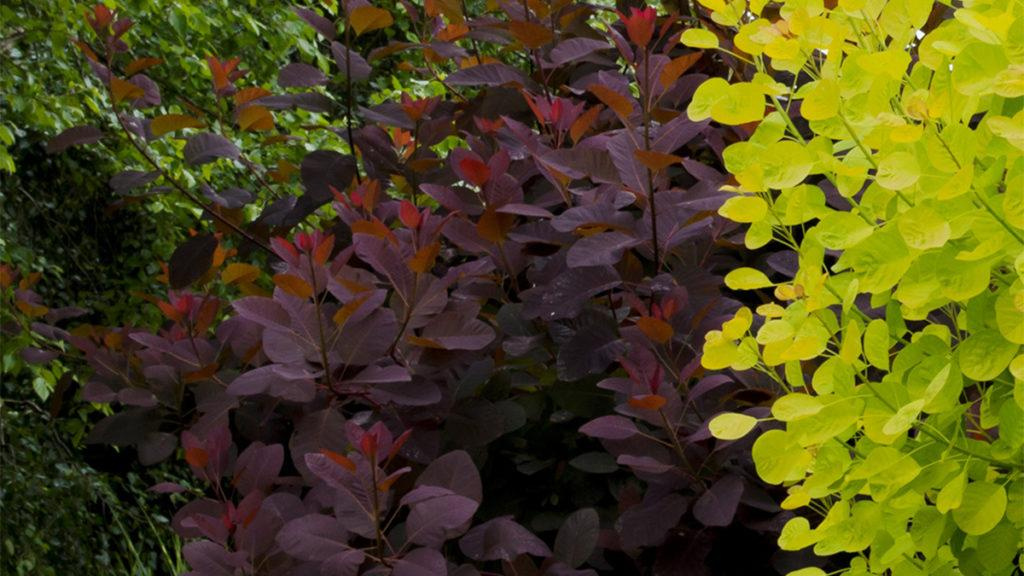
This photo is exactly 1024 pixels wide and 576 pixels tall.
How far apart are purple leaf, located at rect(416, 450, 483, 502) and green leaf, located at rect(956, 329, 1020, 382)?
2.22 feet

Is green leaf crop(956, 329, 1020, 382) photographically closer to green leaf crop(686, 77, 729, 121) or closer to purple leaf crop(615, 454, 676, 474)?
green leaf crop(686, 77, 729, 121)

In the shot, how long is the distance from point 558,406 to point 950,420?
2.95 ft

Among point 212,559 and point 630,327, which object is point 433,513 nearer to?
point 212,559

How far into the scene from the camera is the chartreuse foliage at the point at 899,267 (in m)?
1.03

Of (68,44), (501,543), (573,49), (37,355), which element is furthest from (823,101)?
(68,44)

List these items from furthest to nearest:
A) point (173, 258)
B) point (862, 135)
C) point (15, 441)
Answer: point (15, 441)
point (173, 258)
point (862, 135)

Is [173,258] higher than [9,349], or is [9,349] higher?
[173,258]

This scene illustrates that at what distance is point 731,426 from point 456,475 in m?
0.46

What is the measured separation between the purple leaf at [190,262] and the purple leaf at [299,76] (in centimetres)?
37

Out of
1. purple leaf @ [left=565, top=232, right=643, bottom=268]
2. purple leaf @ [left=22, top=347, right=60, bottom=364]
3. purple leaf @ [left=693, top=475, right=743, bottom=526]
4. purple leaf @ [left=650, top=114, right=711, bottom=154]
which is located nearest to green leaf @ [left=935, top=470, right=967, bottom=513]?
purple leaf @ [left=693, top=475, right=743, bottom=526]

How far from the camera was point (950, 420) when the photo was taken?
3.82ft

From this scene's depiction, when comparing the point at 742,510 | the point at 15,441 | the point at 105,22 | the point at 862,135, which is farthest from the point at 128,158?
the point at 862,135

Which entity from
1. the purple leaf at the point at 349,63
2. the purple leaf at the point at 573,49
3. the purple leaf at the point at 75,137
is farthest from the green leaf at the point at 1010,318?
the purple leaf at the point at 75,137

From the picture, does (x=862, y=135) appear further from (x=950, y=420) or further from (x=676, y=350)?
(x=676, y=350)
